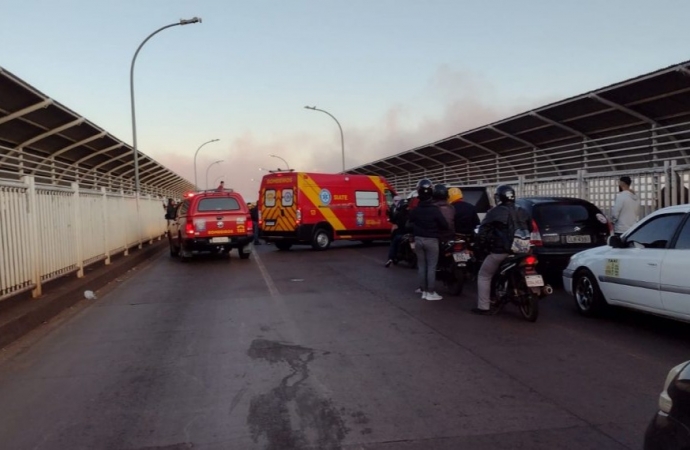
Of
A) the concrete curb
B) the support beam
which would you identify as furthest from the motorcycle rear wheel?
the support beam

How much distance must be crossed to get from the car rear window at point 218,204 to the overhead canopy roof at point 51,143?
365 centimetres

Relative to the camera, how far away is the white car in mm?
6392

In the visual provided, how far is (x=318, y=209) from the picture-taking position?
65.9ft

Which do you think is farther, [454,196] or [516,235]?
[454,196]

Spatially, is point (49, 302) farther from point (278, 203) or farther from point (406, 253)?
point (278, 203)

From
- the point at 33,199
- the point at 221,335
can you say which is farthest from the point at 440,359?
the point at 33,199

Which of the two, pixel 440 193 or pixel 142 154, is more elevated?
pixel 142 154

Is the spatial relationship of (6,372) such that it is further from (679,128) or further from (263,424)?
(679,128)

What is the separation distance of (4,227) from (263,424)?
555 centimetres

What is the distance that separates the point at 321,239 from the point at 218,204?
4287 mm

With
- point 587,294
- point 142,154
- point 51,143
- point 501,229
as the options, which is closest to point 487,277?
point 501,229

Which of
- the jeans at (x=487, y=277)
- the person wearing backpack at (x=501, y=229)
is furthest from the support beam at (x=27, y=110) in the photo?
the jeans at (x=487, y=277)

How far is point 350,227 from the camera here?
2111 cm

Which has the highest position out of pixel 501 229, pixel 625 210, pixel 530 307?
pixel 625 210
